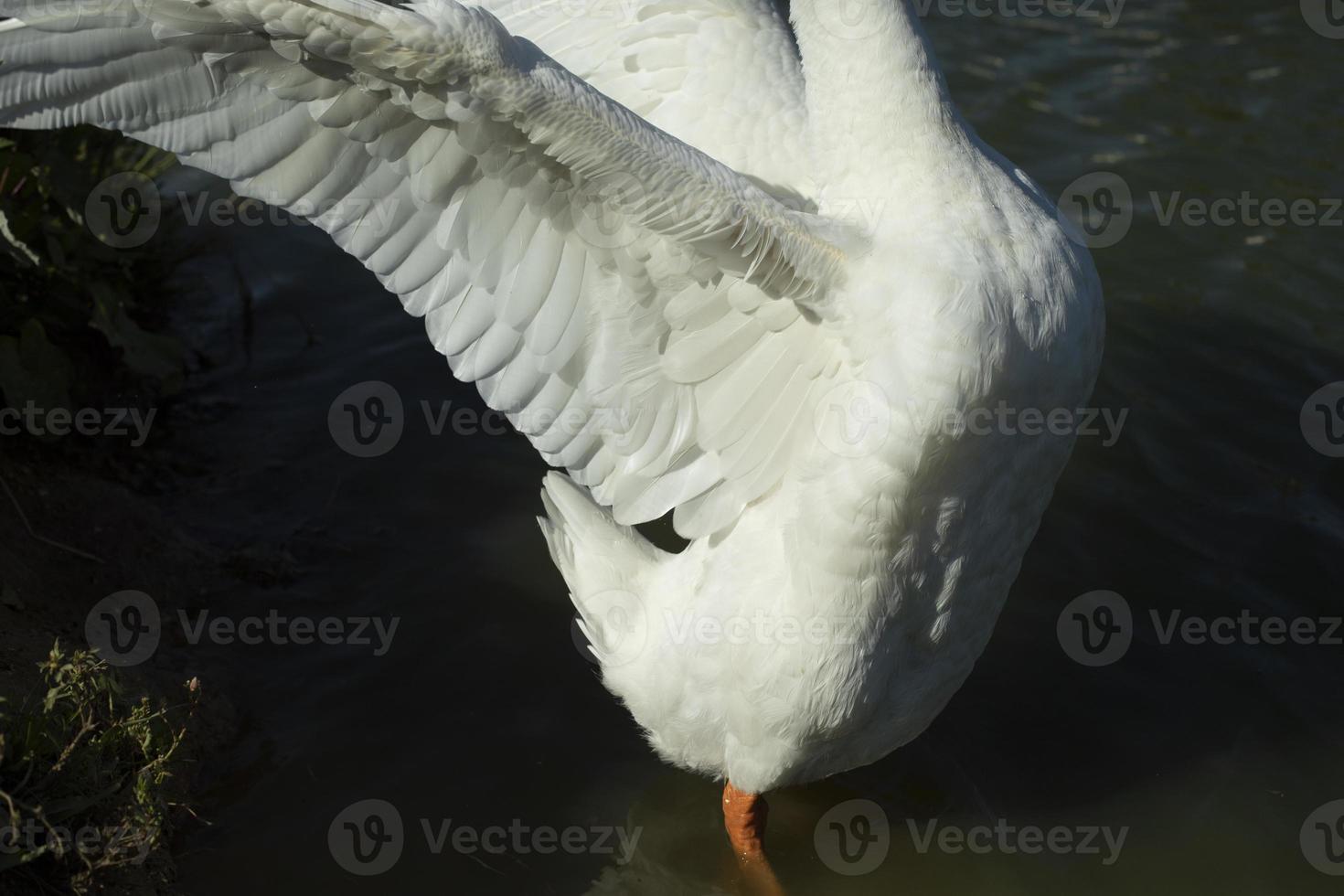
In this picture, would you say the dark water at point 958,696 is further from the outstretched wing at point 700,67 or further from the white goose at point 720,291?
the outstretched wing at point 700,67

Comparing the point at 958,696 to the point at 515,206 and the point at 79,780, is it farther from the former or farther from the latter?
the point at 79,780

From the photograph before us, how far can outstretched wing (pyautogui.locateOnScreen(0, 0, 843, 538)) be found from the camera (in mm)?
3154

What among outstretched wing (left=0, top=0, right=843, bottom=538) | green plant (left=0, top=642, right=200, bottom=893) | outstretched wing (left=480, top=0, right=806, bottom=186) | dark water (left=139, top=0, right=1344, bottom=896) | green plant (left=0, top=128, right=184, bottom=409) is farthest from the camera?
green plant (left=0, top=128, right=184, bottom=409)

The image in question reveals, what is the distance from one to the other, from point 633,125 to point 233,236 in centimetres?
448

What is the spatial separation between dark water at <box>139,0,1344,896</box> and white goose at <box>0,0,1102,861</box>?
706 millimetres

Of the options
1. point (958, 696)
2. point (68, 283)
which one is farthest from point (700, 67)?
point (68, 283)

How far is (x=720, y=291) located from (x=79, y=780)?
222 cm

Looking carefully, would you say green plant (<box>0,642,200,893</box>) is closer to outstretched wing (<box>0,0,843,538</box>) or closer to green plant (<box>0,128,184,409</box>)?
outstretched wing (<box>0,0,843,538</box>)

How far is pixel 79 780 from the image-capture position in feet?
12.1

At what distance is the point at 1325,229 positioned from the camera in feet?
23.8

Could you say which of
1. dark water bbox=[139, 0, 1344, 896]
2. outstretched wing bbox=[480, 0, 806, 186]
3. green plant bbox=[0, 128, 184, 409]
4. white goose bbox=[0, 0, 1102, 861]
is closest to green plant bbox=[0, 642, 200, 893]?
dark water bbox=[139, 0, 1344, 896]

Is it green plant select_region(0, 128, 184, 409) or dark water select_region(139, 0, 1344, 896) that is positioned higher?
green plant select_region(0, 128, 184, 409)

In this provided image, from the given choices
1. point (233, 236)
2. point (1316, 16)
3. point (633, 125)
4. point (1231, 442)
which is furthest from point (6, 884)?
point (1316, 16)

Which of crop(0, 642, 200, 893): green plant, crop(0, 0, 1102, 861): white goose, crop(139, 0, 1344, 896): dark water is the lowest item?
crop(139, 0, 1344, 896): dark water
